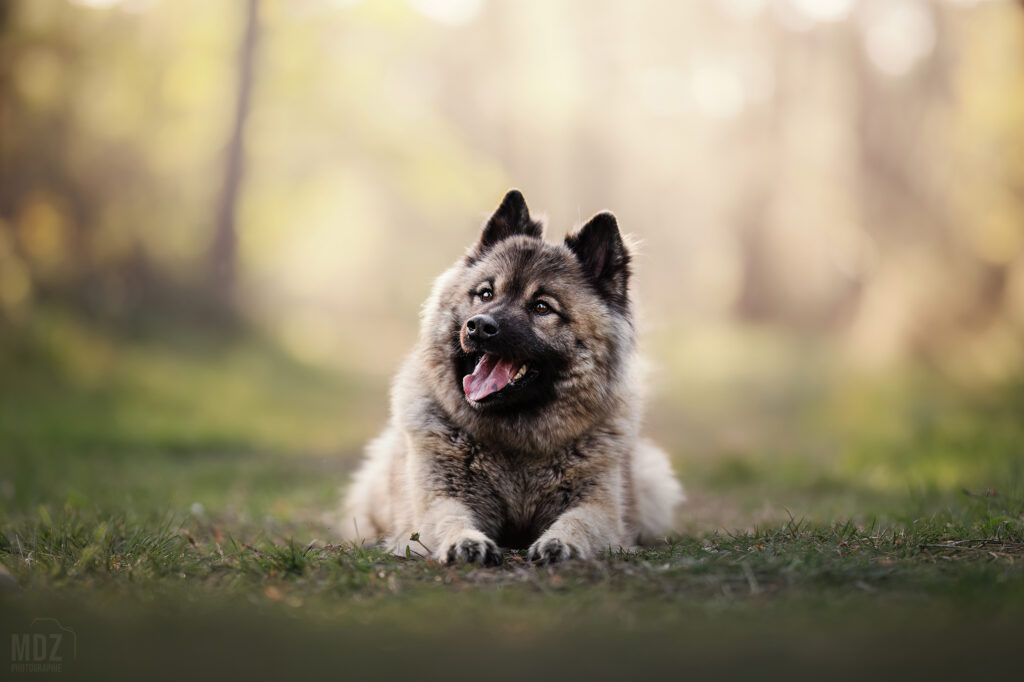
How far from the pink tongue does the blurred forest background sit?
19.8 ft

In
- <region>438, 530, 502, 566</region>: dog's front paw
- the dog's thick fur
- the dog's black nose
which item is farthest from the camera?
the dog's thick fur

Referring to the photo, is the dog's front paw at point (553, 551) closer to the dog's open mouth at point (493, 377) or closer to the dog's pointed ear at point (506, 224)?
the dog's open mouth at point (493, 377)

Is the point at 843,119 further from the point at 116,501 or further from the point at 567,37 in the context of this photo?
the point at 116,501

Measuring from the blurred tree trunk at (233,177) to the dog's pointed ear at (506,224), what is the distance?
13190 millimetres

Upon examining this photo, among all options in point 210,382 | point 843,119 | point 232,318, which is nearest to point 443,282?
point 210,382

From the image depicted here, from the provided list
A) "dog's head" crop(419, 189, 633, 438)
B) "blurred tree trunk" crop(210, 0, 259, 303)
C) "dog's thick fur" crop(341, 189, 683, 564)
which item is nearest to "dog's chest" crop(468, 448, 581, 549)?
"dog's thick fur" crop(341, 189, 683, 564)

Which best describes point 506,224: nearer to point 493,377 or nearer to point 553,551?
point 493,377

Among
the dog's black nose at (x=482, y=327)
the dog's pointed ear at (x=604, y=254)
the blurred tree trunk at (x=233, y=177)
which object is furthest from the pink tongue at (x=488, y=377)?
the blurred tree trunk at (x=233, y=177)

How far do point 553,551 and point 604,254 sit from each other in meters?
1.96

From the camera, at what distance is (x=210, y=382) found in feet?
47.2

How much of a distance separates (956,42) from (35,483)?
15.8m

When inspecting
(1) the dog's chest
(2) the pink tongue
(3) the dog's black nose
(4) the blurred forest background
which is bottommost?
(1) the dog's chest

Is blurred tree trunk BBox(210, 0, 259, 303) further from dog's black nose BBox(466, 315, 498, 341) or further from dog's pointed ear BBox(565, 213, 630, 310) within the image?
dog's black nose BBox(466, 315, 498, 341)

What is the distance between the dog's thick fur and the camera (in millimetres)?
4734
